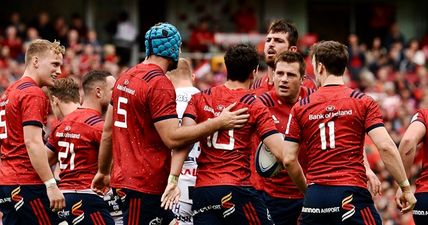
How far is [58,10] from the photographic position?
2973 cm

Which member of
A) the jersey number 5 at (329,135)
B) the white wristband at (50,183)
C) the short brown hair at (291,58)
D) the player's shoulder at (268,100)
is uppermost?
the short brown hair at (291,58)

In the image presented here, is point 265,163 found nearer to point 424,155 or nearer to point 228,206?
point 228,206

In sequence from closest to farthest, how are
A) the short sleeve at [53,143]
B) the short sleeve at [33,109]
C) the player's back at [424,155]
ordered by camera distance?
the short sleeve at [33,109], the player's back at [424,155], the short sleeve at [53,143]

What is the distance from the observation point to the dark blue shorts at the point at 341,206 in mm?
10328

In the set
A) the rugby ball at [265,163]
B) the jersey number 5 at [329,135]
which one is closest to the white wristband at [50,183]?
the rugby ball at [265,163]

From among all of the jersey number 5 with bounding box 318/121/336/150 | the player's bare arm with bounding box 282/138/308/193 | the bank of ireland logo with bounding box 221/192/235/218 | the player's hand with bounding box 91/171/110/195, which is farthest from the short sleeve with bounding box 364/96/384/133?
the player's hand with bounding box 91/171/110/195

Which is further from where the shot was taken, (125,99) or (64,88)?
(64,88)

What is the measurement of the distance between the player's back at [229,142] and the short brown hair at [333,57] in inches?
28.1

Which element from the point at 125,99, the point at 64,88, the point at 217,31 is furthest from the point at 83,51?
the point at 125,99

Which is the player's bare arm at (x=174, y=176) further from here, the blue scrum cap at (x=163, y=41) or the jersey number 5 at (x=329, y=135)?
the jersey number 5 at (x=329, y=135)

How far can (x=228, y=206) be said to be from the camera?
10.6 meters

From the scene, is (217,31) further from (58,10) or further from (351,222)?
(351,222)

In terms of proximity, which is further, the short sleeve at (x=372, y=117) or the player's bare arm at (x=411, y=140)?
the player's bare arm at (x=411, y=140)

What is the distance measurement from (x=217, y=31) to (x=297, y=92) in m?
19.8
